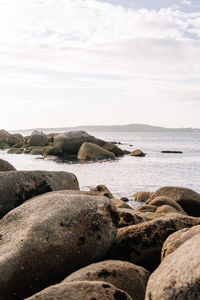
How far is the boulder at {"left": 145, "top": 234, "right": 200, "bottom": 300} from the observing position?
2.69 metres

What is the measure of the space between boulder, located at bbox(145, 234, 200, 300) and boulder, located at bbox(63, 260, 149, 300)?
0.82 metres

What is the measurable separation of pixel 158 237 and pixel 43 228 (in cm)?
158

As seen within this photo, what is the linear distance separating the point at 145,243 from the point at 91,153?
26116mm

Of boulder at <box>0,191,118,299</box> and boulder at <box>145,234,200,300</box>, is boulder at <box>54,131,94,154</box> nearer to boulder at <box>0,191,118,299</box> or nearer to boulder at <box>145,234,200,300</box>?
boulder at <box>0,191,118,299</box>

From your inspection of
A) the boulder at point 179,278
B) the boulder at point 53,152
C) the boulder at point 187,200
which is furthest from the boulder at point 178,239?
the boulder at point 53,152

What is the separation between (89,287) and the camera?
321 centimetres

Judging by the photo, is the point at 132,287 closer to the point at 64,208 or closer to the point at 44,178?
the point at 64,208

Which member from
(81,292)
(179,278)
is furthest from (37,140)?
(179,278)

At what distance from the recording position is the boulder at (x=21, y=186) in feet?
19.9

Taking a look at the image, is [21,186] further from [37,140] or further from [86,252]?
[37,140]

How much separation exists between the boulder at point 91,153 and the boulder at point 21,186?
24077 mm

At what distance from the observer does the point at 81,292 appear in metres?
3.13

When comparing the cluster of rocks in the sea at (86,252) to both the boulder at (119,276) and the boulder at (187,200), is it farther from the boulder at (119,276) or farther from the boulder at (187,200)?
the boulder at (187,200)

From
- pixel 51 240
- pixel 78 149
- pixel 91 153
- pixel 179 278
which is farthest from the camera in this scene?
pixel 78 149
